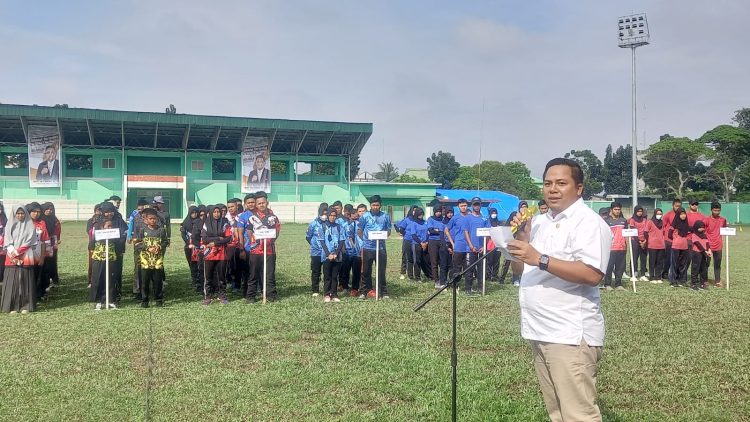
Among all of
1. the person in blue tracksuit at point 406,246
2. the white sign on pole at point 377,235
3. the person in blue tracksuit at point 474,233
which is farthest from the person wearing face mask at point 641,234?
→ the white sign on pole at point 377,235

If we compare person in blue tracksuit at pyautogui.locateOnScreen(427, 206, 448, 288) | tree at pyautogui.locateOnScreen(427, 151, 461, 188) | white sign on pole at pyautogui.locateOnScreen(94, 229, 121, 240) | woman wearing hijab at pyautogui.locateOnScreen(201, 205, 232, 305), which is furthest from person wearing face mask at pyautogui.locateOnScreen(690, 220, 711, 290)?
tree at pyautogui.locateOnScreen(427, 151, 461, 188)

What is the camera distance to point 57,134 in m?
45.8

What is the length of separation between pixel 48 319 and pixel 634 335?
27.5ft

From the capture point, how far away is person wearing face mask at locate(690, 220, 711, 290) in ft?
40.8

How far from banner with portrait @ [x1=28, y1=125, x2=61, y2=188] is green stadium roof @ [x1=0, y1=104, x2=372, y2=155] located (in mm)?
666

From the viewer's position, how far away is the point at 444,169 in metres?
82.1

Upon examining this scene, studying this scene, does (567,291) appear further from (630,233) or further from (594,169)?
(594,169)

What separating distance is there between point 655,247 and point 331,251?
7908 millimetres

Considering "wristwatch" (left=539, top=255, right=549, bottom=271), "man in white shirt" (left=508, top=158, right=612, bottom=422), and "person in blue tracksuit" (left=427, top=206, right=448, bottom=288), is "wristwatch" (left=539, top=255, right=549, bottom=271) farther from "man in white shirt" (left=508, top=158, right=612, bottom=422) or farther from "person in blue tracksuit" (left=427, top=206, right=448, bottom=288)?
"person in blue tracksuit" (left=427, top=206, right=448, bottom=288)

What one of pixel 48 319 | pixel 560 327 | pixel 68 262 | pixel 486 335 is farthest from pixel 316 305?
pixel 68 262

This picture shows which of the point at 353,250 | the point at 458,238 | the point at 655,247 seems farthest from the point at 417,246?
the point at 655,247

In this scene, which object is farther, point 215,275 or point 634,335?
point 215,275

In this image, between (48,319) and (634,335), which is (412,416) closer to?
(634,335)

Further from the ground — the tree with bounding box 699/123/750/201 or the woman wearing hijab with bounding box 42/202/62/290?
the tree with bounding box 699/123/750/201
